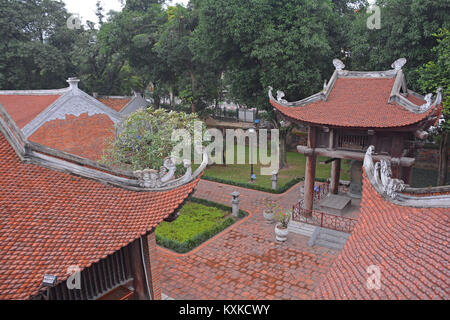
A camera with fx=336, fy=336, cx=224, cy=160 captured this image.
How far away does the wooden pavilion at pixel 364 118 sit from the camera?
12.7m

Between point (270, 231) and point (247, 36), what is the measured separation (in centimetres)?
1199

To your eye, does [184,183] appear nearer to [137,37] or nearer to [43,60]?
[137,37]

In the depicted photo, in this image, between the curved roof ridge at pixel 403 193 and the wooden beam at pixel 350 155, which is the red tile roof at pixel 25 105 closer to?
the wooden beam at pixel 350 155

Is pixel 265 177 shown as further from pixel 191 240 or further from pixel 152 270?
pixel 152 270

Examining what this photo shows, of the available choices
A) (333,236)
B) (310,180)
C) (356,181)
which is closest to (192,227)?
(310,180)

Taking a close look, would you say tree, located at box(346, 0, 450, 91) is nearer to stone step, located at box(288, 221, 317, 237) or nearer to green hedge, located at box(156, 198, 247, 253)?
stone step, located at box(288, 221, 317, 237)

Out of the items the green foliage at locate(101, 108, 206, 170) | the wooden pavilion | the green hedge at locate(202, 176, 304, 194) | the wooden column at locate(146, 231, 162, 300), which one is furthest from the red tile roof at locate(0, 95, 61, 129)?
the wooden column at locate(146, 231, 162, 300)

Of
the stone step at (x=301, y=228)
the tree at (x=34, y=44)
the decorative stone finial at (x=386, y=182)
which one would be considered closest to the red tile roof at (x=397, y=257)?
the decorative stone finial at (x=386, y=182)

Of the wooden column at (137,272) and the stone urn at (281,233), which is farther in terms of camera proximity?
the stone urn at (281,233)

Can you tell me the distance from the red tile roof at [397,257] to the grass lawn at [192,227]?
8688 millimetres

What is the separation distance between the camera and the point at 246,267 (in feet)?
41.9

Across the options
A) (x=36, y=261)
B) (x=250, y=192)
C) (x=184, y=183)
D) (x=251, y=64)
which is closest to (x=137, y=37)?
(x=251, y=64)

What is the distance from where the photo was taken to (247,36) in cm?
2062

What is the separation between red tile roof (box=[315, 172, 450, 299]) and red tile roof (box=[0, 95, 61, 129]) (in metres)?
19.1
